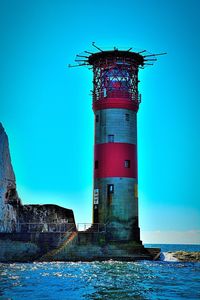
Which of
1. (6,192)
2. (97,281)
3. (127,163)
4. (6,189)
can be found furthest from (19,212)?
(97,281)

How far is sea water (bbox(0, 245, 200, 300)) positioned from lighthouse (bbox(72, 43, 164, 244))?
6.24 meters

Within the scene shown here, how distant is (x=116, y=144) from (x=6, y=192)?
1152 centimetres

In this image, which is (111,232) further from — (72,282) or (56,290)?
(56,290)

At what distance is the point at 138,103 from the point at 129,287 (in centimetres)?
2505

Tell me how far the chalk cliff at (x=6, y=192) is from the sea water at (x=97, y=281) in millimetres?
7537

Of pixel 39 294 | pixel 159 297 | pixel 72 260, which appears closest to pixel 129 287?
Answer: pixel 159 297

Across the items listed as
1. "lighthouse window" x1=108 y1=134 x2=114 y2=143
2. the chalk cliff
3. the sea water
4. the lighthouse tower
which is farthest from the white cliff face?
"lighthouse window" x1=108 y1=134 x2=114 y2=143

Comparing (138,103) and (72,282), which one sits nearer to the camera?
(72,282)

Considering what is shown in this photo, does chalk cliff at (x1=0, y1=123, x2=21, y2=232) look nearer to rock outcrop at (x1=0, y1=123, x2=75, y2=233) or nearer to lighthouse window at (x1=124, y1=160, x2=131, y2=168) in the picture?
rock outcrop at (x1=0, y1=123, x2=75, y2=233)

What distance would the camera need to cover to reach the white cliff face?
44.1 metres

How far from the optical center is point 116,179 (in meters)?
45.3

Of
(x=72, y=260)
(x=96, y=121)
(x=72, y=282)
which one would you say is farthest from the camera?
(x=96, y=121)

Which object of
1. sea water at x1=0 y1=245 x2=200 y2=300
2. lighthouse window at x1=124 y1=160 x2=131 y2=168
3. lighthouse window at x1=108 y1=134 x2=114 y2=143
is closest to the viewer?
Result: sea water at x1=0 y1=245 x2=200 y2=300

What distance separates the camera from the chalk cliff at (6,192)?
44.1 m
